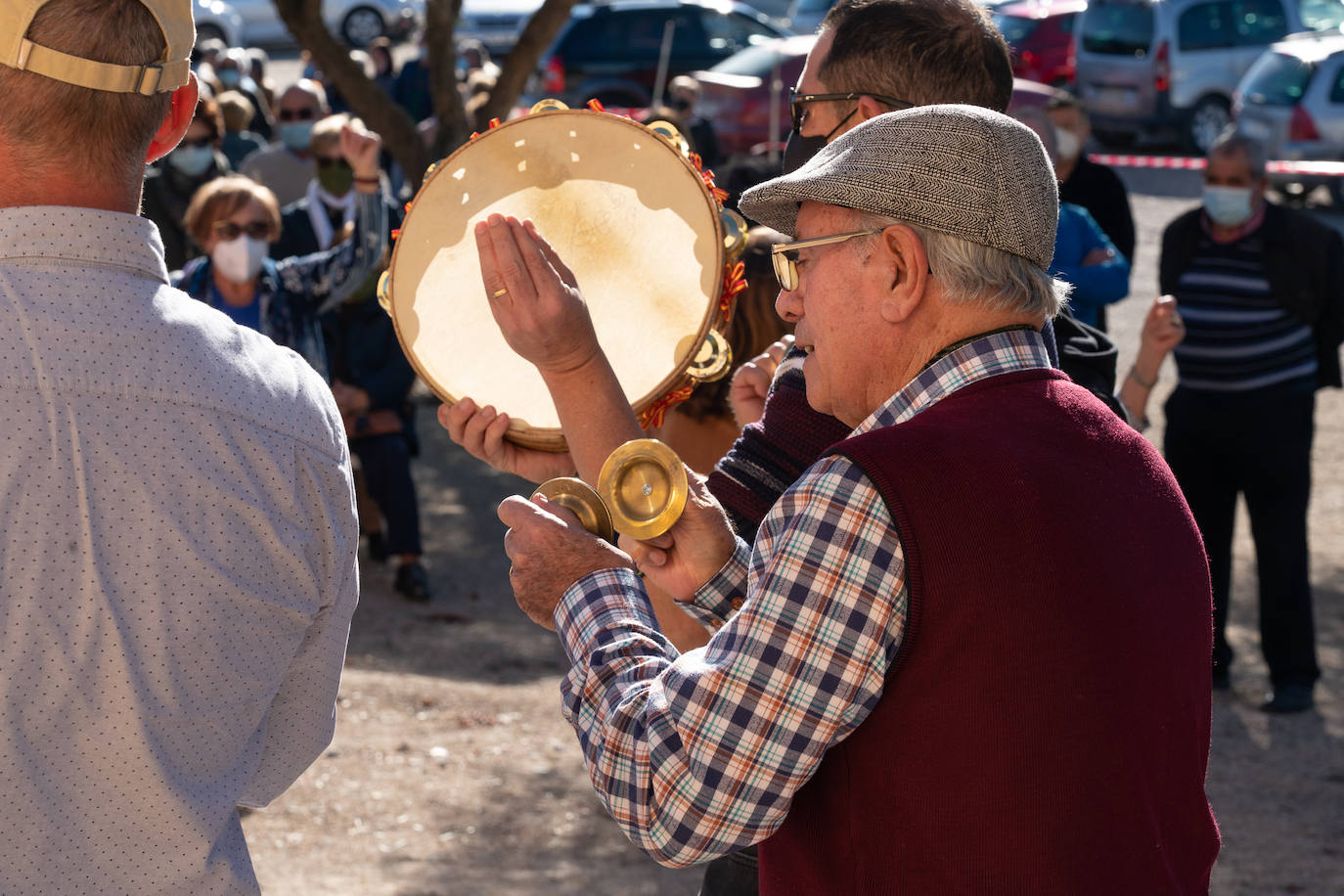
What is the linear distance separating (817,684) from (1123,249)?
5.54 metres

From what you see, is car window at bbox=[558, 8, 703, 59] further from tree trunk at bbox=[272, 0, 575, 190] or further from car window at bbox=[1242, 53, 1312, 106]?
tree trunk at bbox=[272, 0, 575, 190]

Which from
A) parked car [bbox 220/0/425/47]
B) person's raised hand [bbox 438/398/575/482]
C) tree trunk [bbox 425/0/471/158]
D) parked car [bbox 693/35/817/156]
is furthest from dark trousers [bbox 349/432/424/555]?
parked car [bbox 220/0/425/47]

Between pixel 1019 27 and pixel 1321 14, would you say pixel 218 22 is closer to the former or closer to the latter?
pixel 1019 27

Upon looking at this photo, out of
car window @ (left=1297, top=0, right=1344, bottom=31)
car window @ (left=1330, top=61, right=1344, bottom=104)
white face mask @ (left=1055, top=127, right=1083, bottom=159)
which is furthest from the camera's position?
car window @ (left=1297, top=0, right=1344, bottom=31)

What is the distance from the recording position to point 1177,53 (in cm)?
1756

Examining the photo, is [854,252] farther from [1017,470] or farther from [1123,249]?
[1123,249]

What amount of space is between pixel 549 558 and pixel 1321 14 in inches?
687

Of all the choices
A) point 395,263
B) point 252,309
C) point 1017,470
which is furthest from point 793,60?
point 1017,470

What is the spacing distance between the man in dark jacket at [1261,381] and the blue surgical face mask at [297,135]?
5768 millimetres

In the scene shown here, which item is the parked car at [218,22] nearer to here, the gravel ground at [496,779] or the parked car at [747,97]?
the parked car at [747,97]

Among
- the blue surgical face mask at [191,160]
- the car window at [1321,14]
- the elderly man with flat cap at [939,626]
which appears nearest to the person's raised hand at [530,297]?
Answer: the elderly man with flat cap at [939,626]

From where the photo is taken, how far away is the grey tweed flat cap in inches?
70.9

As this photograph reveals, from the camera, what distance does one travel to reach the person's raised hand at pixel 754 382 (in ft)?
9.13

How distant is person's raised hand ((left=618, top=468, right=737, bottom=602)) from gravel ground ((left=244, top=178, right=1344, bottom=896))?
2486 mm
